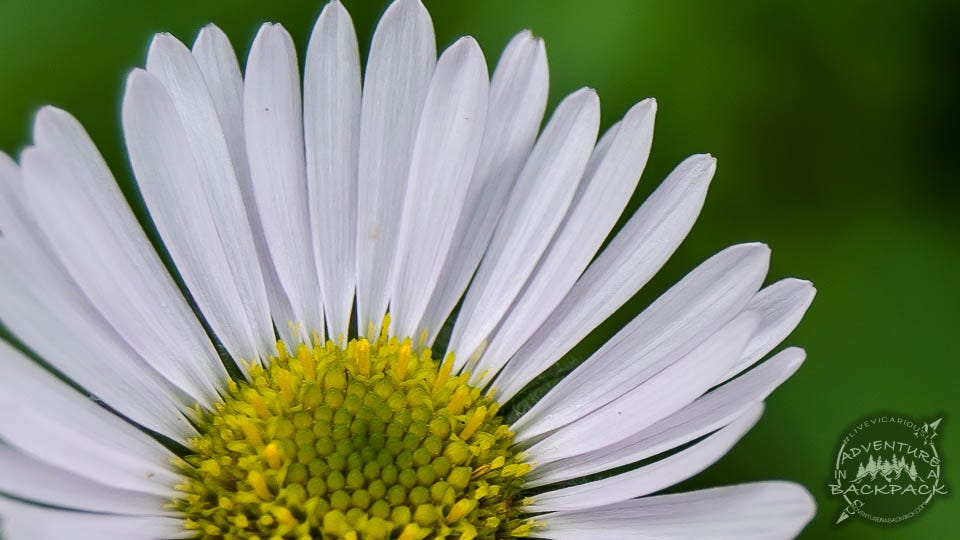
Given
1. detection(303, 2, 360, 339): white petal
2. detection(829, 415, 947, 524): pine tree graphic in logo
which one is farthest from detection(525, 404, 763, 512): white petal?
detection(829, 415, 947, 524): pine tree graphic in logo

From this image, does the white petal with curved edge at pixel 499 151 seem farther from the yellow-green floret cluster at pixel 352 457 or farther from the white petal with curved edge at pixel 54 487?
the white petal with curved edge at pixel 54 487

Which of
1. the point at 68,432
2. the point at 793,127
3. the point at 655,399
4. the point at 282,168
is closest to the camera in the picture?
the point at 68,432

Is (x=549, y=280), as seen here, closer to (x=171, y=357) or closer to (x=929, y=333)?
(x=171, y=357)

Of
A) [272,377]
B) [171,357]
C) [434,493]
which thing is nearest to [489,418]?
[434,493]

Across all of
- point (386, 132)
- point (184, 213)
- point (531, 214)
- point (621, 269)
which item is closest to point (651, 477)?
point (621, 269)

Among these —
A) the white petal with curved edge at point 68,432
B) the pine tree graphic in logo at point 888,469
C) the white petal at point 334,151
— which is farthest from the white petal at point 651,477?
the pine tree graphic in logo at point 888,469

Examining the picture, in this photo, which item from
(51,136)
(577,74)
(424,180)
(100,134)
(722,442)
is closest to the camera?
(722,442)

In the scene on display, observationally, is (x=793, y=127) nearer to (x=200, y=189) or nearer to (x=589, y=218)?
(x=589, y=218)
